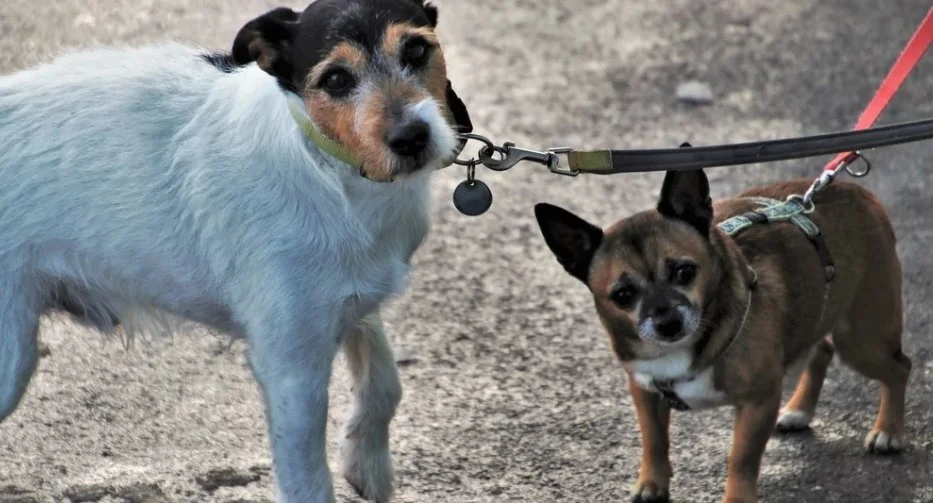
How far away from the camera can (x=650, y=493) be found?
3.95 m

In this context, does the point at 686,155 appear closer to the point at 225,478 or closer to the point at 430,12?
the point at 430,12

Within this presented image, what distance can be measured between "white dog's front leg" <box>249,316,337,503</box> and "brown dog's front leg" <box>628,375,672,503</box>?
0.96 m

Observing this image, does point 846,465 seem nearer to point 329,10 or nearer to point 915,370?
point 915,370

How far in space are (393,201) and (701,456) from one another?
1512 mm

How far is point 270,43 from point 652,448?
168cm

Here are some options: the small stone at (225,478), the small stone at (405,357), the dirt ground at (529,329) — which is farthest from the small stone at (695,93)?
the small stone at (225,478)

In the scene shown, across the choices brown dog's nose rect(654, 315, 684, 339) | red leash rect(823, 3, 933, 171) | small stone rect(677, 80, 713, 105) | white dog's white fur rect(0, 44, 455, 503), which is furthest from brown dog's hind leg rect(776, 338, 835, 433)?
small stone rect(677, 80, 713, 105)

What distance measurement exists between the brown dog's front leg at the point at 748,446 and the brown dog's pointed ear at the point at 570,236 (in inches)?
24.0

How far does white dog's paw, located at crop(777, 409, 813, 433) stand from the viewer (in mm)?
4340

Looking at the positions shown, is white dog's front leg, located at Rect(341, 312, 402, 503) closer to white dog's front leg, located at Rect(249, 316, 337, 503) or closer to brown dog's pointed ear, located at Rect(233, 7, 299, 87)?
white dog's front leg, located at Rect(249, 316, 337, 503)

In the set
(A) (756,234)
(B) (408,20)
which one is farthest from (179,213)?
(A) (756,234)

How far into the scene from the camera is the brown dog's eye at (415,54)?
3.12 meters

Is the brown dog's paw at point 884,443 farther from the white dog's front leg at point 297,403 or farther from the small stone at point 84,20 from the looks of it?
the small stone at point 84,20

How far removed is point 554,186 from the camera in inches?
242
